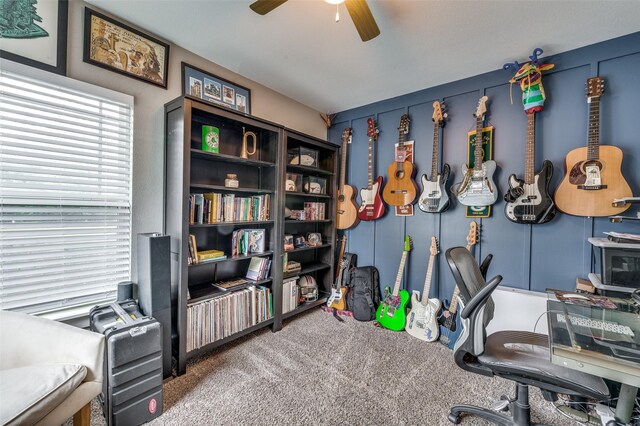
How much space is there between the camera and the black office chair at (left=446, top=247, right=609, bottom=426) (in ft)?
3.67

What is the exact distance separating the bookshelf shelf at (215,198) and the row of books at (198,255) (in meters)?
0.02

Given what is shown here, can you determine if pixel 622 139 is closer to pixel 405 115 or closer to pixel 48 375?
pixel 405 115

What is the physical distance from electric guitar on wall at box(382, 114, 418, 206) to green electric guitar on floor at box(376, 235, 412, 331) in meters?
0.42

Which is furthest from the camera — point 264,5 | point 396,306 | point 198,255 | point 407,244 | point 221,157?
point 407,244

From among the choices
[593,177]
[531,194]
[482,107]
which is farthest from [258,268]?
[593,177]

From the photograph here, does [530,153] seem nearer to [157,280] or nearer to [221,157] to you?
[221,157]

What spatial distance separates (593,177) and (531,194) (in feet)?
1.18

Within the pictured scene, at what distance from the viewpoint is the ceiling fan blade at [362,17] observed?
4.20ft

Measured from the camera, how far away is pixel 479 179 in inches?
89.4

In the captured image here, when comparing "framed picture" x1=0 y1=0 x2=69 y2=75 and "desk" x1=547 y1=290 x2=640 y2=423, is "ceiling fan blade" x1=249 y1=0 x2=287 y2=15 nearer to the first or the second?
"framed picture" x1=0 y1=0 x2=69 y2=75

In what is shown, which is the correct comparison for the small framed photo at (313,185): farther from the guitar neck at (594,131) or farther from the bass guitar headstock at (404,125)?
the guitar neck at (594,131)

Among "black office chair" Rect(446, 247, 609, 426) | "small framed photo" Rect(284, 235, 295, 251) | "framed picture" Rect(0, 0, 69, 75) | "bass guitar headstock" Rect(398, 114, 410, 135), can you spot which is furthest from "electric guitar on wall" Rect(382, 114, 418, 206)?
"framed picture" Rect(0, 0, 69, 75)

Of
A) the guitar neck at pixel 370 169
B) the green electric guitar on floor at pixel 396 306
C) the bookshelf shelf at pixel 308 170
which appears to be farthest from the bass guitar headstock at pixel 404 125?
the green electric guitar on floor at pixel 396 306

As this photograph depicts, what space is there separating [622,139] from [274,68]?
2747 millimetres
